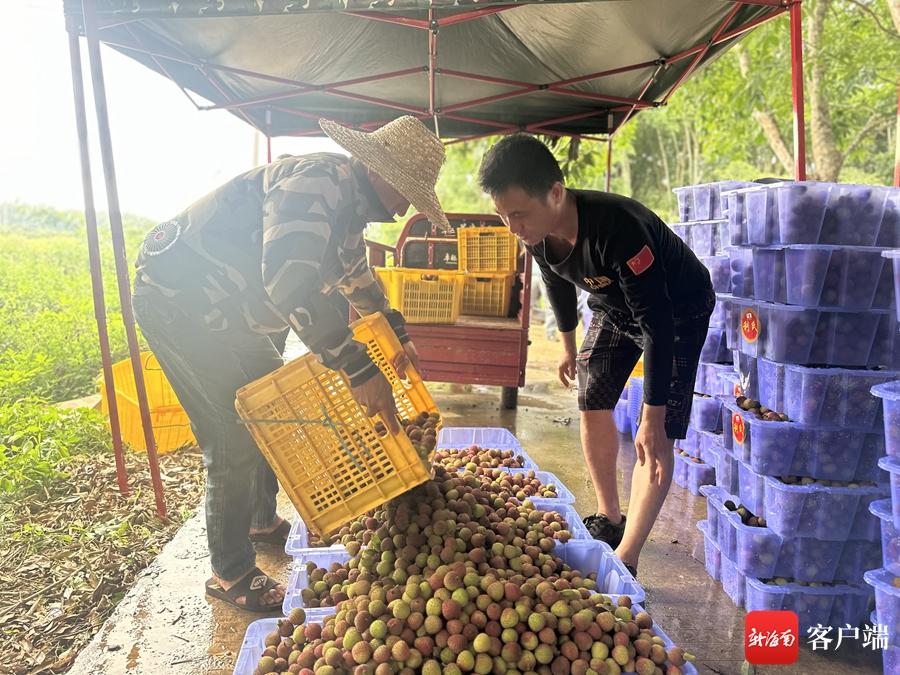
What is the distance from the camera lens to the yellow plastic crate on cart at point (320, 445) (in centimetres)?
214

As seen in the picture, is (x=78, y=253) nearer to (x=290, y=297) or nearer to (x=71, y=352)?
(x=71, y=352)

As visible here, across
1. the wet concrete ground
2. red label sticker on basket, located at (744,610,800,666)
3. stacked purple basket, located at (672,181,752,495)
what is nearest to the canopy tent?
stacked purple basket, located at (672,181,752,495)

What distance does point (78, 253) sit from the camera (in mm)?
12609

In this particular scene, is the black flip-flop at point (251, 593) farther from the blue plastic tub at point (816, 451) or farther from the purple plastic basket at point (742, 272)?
the purple plastic basket at point (742, 272)

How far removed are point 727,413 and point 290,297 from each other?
214 centimetres

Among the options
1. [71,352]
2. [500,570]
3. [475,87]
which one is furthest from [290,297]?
[71,352]

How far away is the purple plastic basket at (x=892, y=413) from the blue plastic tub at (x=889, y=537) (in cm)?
21

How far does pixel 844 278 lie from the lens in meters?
2.42

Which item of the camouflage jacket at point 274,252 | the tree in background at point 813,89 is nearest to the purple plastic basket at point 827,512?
the camouflage jacket at point 274,252

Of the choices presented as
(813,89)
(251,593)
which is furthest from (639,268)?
(813,89)

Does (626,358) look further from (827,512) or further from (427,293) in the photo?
(427,293)

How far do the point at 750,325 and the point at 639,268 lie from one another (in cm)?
80

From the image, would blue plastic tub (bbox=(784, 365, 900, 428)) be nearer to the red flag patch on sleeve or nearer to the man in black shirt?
the man in black shirt

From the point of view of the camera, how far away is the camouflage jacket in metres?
1.97
